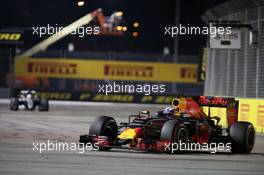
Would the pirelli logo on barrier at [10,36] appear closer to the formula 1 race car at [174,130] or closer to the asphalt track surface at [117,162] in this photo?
the asphalt track surface at [117,162]

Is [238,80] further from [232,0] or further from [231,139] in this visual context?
[231,139]

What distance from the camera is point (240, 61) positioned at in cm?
3042

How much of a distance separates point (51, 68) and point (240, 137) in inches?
1597

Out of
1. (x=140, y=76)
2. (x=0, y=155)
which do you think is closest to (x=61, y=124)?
(x=0, y=155)

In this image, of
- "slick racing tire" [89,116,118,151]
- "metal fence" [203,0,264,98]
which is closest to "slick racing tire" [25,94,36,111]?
"metal fence" [203,0,264,98]

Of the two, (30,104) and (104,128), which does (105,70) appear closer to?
(30,104)

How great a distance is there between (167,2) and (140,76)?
11.5 m

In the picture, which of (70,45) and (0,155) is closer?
(0,155)

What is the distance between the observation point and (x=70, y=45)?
6962 cm

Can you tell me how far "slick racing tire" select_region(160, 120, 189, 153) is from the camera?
1598 cm

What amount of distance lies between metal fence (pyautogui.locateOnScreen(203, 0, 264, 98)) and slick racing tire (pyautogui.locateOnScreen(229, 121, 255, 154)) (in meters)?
10.1

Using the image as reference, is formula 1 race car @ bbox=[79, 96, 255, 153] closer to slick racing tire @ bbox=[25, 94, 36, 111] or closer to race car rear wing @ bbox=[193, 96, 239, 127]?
race car rear wing @ bbox=[193, 96, 239, 127]

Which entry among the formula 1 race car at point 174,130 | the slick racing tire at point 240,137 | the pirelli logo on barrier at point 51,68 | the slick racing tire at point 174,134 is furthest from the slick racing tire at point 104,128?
the pirelli logo on barrier at point 51,68

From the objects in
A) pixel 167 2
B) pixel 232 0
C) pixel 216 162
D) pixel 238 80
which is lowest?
pixel 216 162
